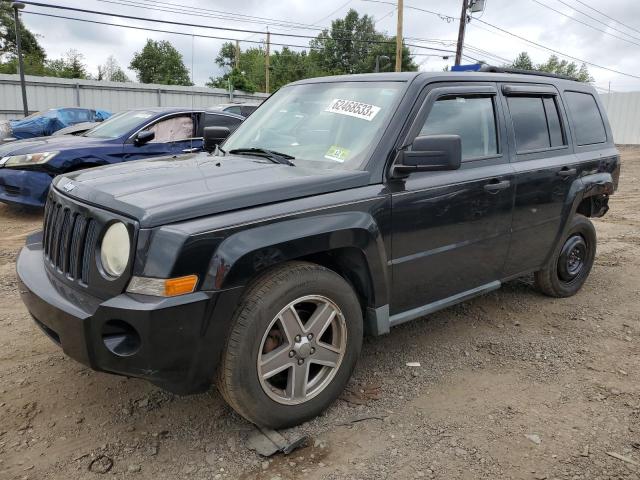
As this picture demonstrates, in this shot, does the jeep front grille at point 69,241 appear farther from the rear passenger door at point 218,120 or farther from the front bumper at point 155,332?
the rear passenger door at point 218,120

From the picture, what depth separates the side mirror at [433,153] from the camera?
9.33ft

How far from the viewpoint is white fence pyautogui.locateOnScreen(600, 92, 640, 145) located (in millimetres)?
24922

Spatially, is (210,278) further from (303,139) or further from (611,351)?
(611,351)

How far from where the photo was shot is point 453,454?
259 centimetres

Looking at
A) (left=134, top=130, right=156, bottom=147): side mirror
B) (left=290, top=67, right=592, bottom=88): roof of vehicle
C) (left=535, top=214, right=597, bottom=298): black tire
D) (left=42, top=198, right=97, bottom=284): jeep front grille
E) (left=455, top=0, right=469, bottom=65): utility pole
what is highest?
(left=455, top=0, right=469, bottom=65): utility pole

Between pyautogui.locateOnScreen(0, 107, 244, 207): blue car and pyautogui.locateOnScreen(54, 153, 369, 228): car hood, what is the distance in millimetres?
3364

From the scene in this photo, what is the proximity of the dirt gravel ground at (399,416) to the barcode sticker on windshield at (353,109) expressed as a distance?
162 cm

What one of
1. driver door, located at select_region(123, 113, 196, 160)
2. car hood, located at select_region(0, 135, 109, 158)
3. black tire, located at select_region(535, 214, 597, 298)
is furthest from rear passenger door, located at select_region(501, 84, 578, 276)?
car hood, located at select_region(0, 135, 109, 158)

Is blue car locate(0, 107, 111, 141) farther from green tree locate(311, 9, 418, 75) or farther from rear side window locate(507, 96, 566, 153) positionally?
green tree locate(311, 9, 418, 75)

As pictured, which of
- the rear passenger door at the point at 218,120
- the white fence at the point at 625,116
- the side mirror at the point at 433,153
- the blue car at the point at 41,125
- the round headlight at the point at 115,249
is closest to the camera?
the round headlight at the point at 115,249

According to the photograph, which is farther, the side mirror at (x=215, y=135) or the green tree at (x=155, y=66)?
the green tree at (x=155, y=66)

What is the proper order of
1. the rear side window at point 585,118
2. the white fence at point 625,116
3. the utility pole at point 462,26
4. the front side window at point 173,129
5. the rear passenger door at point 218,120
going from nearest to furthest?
the rear side window at point 585,118 → the front side window at point 173,129 → the rear passenger door at point 218,120 → the white fence at point 625,116 → the utility pole at point 462,26

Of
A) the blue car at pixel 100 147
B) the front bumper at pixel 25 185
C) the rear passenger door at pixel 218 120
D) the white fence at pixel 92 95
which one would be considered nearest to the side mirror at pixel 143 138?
the blue car at pixel 100 147

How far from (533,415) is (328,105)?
2.25 m
